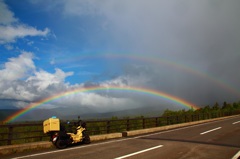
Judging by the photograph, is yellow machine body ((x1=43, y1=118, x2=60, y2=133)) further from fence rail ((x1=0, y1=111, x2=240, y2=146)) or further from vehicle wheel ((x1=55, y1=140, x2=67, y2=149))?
fence rail ((x1=0, y1=111, x2=240, y2=146))

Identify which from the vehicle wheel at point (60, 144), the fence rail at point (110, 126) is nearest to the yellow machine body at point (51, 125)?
the vehicle wheel at point (60, 144)

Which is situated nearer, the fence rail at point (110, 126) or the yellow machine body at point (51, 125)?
the yellow machine body at point (51, 125)

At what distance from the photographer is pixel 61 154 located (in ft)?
30.5

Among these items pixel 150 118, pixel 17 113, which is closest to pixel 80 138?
pixel 150 118

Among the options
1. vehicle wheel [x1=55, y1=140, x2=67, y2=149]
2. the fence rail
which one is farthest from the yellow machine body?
the fence rail

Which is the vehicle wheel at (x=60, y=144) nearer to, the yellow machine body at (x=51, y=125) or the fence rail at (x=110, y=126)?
the yellow machine body at (x=51, y=125)

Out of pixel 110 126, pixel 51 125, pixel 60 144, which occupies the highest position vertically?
pixel 51 125

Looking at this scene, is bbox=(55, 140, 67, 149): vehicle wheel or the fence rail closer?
bbox=(55, 140, 67, 149): vehicle wheel

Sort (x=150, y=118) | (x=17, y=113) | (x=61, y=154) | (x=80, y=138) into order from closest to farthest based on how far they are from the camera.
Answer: (x=61, y=154), (x=80, y=138), (x=150, y=118), (x=17, y=113)

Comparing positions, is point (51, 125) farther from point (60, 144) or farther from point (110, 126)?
point (110, 126)

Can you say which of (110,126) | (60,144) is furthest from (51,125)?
(110,126)

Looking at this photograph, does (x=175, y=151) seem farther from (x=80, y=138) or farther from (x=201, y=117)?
(x=201, y=117)

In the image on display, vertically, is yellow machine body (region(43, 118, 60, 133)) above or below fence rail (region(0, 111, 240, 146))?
above

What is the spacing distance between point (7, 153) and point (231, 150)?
31.8 ft
